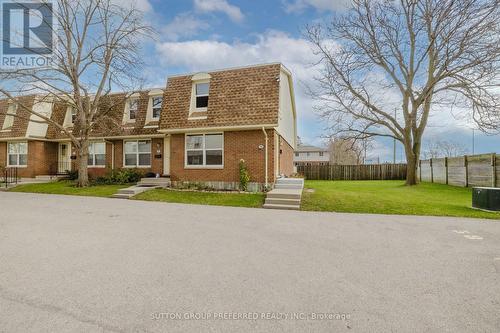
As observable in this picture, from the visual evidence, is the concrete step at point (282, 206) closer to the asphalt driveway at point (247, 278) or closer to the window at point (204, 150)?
the asphalt driveway at point (247, 278)

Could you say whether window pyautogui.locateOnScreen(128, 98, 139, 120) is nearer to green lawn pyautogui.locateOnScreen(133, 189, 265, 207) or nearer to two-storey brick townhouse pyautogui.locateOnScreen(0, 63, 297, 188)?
two-storey brick townhouse pyautogui.locateOnScreen(0, 63, 297, 188)

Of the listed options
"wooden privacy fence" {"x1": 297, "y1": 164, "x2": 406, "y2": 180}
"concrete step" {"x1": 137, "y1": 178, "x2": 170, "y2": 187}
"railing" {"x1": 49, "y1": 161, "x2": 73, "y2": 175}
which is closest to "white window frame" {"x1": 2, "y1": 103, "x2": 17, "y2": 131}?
"railing" {"x1": 49, "y1": 161, "x2": 73, "y2": 175}

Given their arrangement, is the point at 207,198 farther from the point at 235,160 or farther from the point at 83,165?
the point at 83,165

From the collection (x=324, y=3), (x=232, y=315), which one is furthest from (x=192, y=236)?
(x=324, y=3)

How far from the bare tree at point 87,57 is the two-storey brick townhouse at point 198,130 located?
1380mm

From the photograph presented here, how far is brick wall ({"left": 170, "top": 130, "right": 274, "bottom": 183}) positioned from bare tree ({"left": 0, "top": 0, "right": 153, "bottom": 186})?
→ 632 cm

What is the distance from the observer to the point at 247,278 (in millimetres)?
3609

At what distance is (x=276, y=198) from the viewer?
10.6 m

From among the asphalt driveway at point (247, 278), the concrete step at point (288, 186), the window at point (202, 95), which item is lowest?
the asphalt driveway at point (247, 278)

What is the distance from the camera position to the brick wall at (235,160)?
42.2ft

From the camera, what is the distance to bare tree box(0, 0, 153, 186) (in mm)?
15289

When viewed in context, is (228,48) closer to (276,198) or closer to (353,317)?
(276,198)

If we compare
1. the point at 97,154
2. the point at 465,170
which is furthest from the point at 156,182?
the point at 465,170

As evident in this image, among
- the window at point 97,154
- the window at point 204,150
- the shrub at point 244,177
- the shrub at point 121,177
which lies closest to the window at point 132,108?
the window at point 97,154
